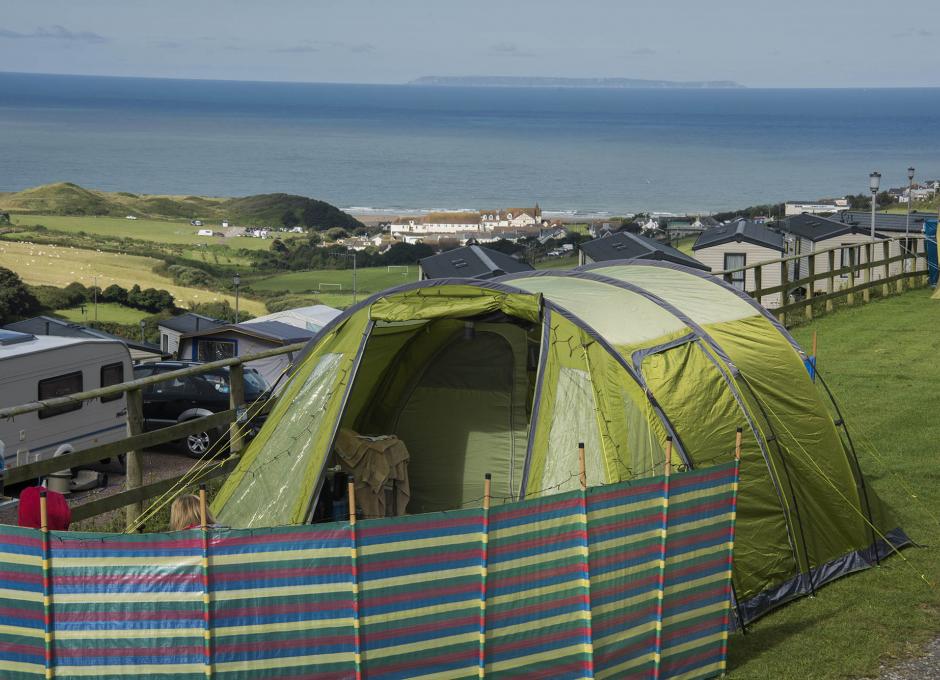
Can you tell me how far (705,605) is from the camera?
6.65m

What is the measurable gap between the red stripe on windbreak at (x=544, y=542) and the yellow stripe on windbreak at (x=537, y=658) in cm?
56

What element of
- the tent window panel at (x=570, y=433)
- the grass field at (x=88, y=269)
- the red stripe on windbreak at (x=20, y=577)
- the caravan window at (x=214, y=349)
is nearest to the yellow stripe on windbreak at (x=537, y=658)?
the tent window panel at (x=570, y=433)

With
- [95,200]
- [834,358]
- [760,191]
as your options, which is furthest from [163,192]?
[834,358]

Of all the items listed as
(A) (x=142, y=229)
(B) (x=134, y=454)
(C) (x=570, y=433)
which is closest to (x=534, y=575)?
(C) (x=570, y=433)

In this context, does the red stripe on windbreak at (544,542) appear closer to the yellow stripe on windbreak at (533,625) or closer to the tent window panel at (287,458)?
Result: the yellow stripe on windbreak at (533,625)

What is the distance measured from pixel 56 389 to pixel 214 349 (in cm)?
1307

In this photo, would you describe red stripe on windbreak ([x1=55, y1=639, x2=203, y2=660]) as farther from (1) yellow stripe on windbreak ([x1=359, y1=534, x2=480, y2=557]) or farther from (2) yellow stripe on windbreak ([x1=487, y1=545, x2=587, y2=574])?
(2) yellow stripe on windbreak ([x1=487, y1=545, x2=587, y2=574])

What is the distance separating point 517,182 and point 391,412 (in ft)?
518

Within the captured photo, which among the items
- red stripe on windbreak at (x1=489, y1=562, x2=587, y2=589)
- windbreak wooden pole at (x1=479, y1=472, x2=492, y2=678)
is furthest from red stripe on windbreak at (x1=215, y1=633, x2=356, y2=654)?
red stripe on windbreak at (x1=489, y1=562, x2=587, y2=589)

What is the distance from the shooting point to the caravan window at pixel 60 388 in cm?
1499

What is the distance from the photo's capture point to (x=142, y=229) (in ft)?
339

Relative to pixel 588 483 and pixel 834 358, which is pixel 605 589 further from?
pixel 834 358

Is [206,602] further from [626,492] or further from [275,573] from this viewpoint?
[626,492]

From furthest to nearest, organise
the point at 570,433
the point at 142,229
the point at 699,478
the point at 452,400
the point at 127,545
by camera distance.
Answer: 1. the point at 142,229
2. the point at 452,400
3. the point at 570,433
4. the point at 699,478
5. the point at 127,545
